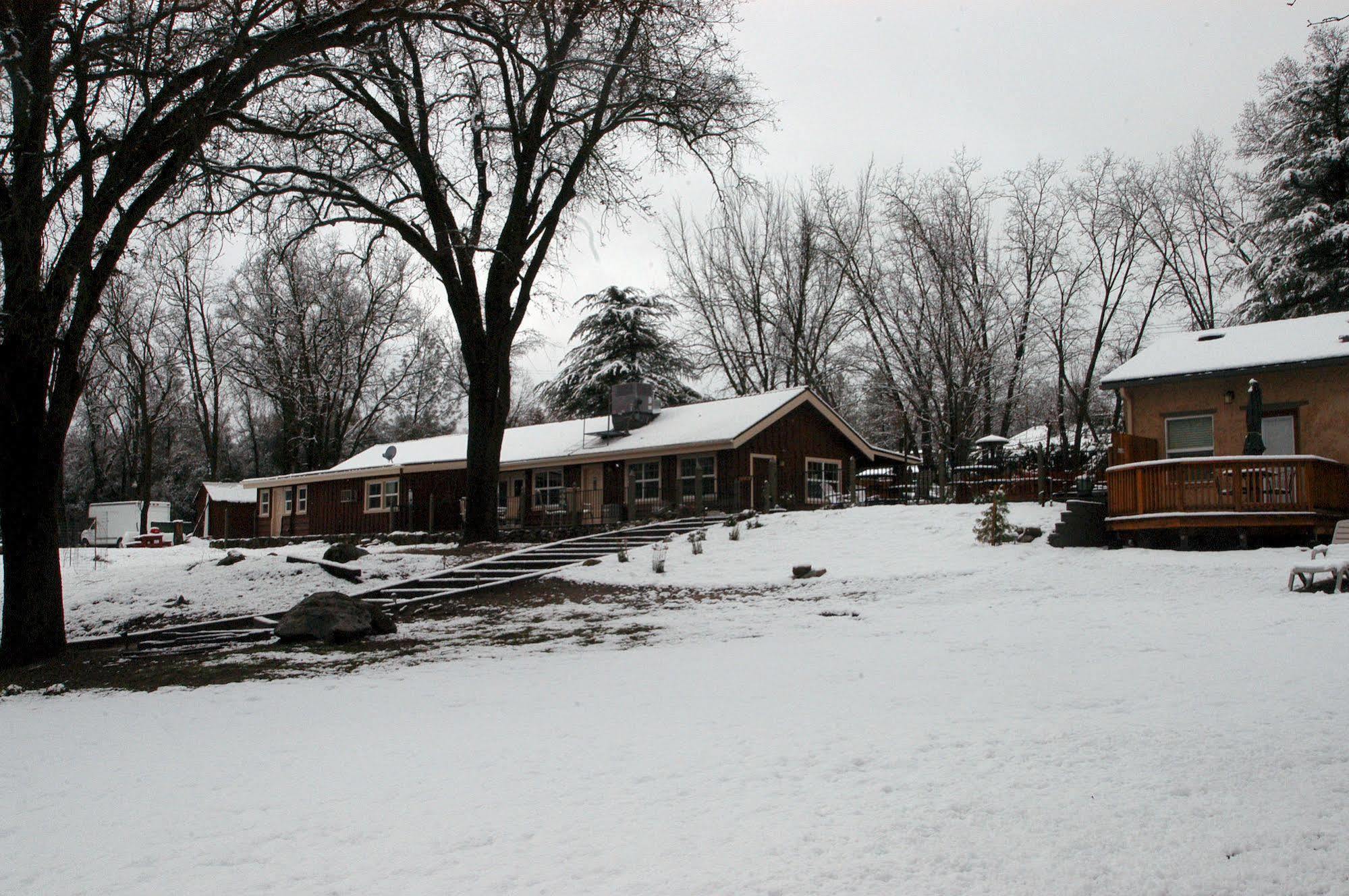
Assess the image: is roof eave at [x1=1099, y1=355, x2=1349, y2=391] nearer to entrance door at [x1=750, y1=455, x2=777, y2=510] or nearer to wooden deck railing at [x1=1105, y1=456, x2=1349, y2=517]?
wooden deck railing at [x1=1105, y1=456, x2=1349, y2=517]

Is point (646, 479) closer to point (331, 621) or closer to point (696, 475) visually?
point (696, 475)

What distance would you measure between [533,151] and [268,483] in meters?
25.1

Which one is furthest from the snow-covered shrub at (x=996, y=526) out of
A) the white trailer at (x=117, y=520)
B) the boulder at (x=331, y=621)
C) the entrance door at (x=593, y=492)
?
the white trailer at (x=117, y=520)

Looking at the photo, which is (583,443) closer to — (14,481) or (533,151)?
(533,151)

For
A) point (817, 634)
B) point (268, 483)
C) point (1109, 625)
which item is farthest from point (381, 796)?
point (268, 483)

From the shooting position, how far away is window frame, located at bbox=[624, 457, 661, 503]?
87.2ft

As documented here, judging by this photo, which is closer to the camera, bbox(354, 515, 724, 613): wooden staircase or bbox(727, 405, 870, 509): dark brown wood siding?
bbox(354, 515, 724, 613): wooden staircase

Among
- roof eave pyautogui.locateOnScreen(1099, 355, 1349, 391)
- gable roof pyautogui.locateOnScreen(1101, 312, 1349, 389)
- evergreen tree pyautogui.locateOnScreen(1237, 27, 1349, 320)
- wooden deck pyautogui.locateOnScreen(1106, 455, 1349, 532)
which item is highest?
evergreen tree pyautogui.locateOnScreen(1237, 27, 1349, 320)

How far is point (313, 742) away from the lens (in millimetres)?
5820

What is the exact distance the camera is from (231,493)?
4159 centimetres

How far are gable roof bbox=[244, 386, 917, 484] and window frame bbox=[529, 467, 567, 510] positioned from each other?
555 mm

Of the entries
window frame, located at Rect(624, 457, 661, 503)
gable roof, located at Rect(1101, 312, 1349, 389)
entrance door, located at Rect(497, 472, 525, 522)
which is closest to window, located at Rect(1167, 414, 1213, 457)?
gable roof, located at Rect(1101, 312, 1349, 389)

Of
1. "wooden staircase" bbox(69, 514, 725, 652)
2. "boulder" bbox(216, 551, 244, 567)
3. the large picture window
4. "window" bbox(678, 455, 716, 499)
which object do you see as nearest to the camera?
"wooden staircase" bbox(69, 514, 725, 652)

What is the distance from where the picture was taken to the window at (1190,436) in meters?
18.2
